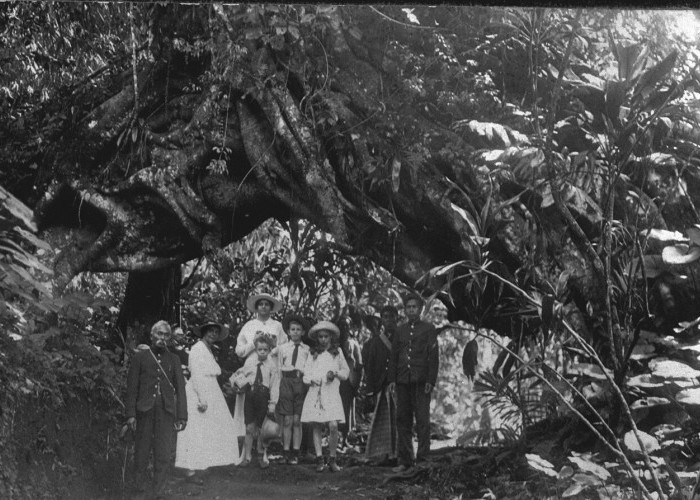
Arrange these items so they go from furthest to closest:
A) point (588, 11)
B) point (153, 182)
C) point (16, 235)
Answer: point (153, 182)
point (588, 11)
point (16, 235)

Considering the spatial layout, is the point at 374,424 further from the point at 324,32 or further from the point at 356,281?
the point at 324,32

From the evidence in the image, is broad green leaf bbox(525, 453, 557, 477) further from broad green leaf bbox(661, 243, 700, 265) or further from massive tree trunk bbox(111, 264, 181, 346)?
massive tree trunk bbox(111, 264, 181, 346)

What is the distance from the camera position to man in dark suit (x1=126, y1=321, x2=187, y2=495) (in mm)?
5672

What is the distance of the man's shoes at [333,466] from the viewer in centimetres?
573

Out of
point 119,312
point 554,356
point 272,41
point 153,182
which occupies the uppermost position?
point 272,41

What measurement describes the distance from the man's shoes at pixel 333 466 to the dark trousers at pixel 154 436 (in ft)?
2.97

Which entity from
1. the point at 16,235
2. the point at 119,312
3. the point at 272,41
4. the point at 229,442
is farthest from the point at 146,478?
the point at 272,41

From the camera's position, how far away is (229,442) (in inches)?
226

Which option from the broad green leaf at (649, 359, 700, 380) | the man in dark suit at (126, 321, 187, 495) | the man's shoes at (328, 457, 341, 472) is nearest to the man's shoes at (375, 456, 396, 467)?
the man's shoes at (328, 457, 341, 472)

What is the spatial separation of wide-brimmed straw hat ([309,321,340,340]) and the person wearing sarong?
19 centimetres

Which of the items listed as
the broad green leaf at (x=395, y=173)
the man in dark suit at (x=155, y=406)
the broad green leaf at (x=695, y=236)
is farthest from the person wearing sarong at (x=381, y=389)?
the broad green leaf at (x=695, y=236)

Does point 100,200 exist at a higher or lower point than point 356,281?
higher

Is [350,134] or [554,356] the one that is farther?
[350,134]

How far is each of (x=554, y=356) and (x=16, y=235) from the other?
120 inches
